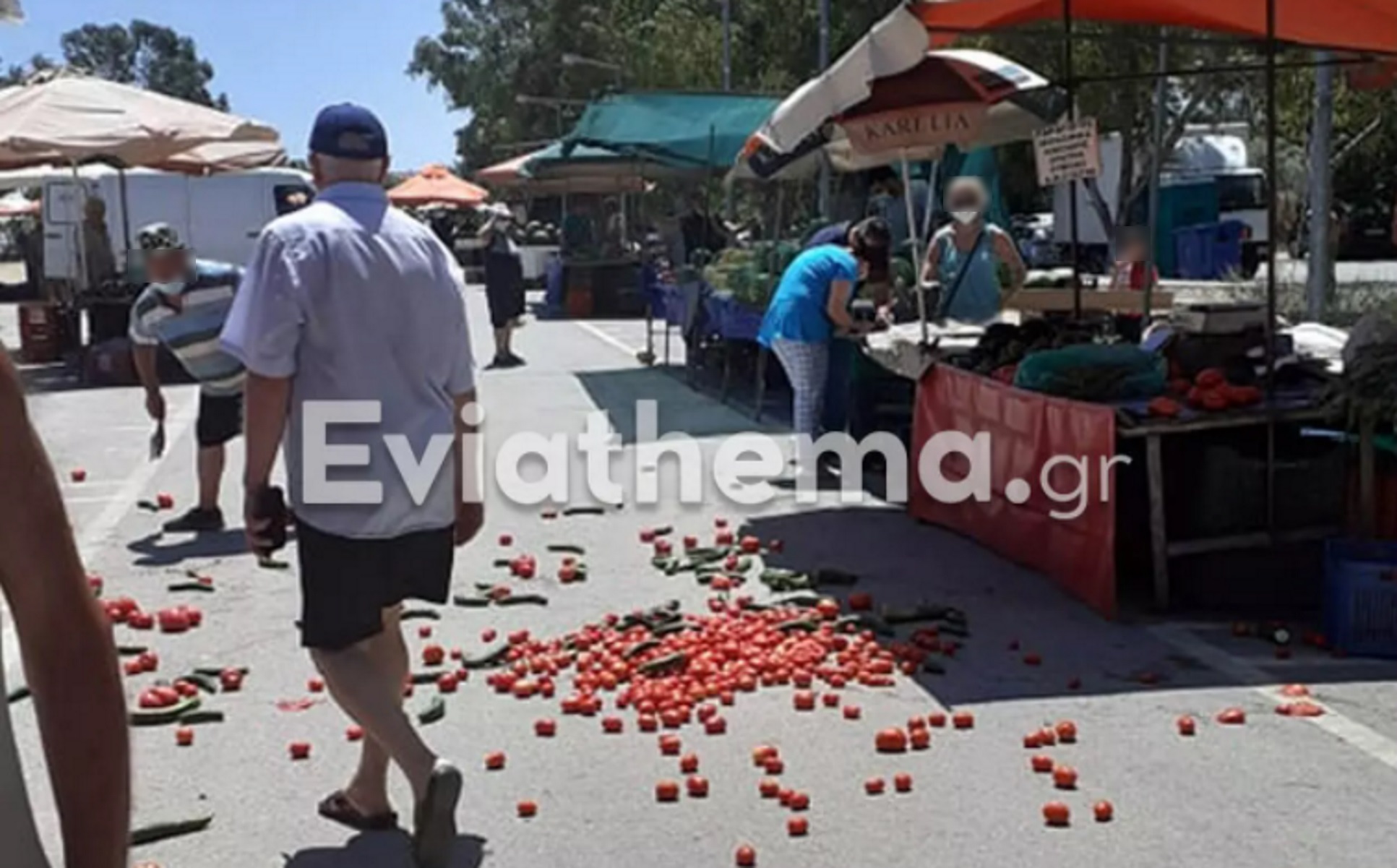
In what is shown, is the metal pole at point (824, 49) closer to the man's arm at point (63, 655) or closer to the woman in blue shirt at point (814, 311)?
the woman in blue shirt at point (814, 311)

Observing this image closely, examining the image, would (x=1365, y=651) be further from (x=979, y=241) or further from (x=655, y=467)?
(x=655, y=467)

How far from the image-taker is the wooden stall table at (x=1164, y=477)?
788 cm

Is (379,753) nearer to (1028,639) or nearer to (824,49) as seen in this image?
(1028,639)

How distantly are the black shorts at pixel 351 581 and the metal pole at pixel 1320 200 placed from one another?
13.5 metres

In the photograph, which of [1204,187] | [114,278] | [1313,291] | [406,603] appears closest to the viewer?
[406,603]

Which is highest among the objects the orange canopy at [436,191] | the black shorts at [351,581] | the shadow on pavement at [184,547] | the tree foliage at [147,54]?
the tree foliage at [147,54]

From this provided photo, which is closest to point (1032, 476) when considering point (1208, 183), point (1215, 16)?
point (1215, 16)

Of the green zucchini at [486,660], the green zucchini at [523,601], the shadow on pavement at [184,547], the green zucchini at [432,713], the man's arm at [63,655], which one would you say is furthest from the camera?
the shadow on pavement at [184,547]

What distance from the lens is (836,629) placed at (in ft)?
26.0

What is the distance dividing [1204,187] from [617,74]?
21608 mm

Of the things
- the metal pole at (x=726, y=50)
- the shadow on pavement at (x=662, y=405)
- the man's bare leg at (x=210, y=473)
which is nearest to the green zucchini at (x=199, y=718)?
the man's bare leg at (x=210, y=473)

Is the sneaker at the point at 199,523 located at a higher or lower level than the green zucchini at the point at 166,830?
higher

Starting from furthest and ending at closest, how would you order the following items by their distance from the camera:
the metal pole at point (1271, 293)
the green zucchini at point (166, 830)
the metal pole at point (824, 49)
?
the metal pole at point (824, 49) < the metal pole at point (1271, 293) < the green zucchini at point (166, 830)

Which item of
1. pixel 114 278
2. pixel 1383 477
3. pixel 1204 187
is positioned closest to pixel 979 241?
pixel 1383 477
